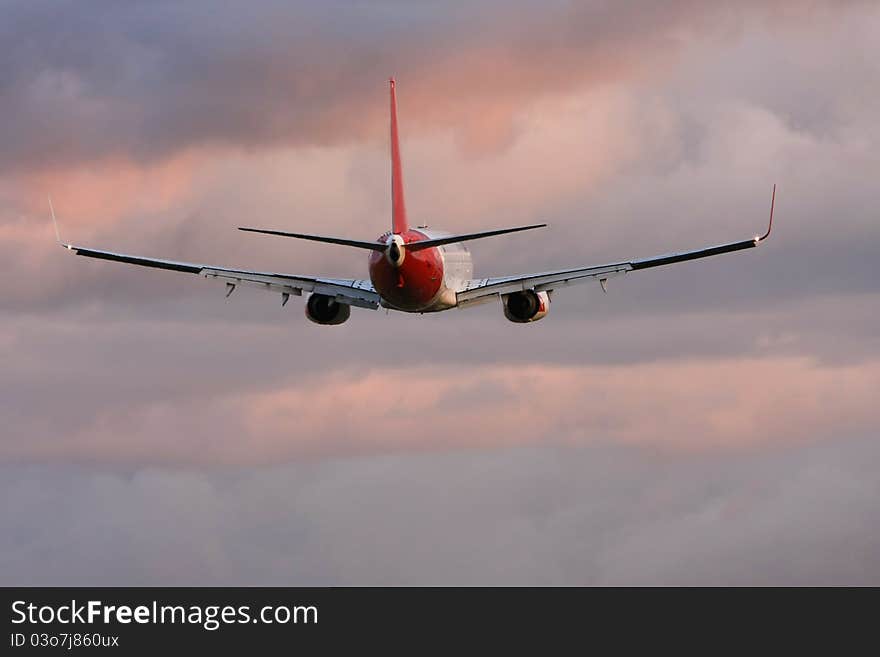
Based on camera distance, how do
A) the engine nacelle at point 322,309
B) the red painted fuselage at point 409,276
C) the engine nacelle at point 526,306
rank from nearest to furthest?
the red painted fuselage at point 409,276 → the engine nacelle at point 526,306 → the engine nacelle at point 322,309

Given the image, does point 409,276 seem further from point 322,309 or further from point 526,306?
point 526,306

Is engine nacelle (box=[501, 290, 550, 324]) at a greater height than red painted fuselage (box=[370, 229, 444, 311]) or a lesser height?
greater

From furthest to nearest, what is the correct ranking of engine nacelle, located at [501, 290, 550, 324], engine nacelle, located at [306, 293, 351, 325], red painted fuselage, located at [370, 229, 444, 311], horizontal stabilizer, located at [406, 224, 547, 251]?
engine nacelle, located at [306, 293, 351, 325] < engine nacelle, located at [501, 290, 550, 324] < red painted fuselage, located at [370, 229, 444, 311] < horizontal stabilizer, located at [406, 224, 547, 251]

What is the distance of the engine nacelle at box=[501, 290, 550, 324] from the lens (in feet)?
321

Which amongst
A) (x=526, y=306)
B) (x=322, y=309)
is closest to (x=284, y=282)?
(x=322, y=309)

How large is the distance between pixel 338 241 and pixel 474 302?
20169mm

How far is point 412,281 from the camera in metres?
92.1

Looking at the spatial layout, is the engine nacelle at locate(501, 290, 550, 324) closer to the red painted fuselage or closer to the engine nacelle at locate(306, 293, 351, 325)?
the red painted fuselage

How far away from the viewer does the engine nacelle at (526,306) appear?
321 feet

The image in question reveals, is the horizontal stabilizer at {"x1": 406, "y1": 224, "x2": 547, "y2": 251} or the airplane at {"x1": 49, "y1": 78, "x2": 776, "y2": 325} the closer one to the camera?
the horizontal stabilizer at {"x1": 406, "y1": 224, "x2": 547, "y2": 251}

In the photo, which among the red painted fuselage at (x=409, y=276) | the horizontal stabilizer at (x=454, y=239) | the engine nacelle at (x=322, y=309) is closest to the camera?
the horizontal stabilizer at (x=454, y=239)

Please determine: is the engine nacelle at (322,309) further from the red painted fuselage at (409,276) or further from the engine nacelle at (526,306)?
the engine nacelle at (526,306)

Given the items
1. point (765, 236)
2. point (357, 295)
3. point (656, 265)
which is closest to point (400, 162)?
point (357, 295)

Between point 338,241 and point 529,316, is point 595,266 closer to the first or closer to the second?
point 529,316
